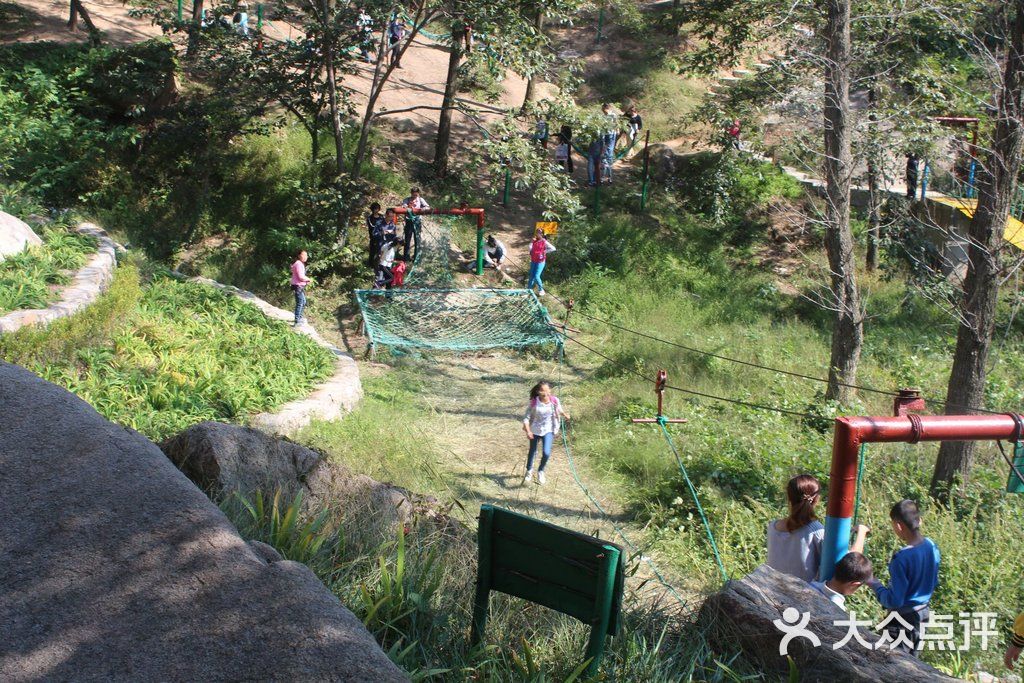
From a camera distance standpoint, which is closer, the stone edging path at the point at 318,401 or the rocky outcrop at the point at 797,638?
the rocky outcrop at the point at 797,638

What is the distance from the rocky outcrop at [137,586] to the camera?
3229 millimetres

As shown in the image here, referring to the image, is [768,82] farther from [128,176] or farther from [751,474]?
[128,176]

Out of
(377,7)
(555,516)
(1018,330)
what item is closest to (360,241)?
(377,7)

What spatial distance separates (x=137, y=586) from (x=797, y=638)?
9.38ft

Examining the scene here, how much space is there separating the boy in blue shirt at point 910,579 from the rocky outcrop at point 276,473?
113 inches

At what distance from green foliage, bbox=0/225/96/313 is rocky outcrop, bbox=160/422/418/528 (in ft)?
14.1

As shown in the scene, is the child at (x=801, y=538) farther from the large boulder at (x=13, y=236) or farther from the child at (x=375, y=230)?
the child at (x=375, y=230)

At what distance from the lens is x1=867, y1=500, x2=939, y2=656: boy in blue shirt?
17.6ft

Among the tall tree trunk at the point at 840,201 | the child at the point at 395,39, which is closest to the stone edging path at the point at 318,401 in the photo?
the child at the point at 395,39

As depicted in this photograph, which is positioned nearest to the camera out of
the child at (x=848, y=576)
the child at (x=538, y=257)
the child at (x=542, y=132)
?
the child at (x=848, y=576)

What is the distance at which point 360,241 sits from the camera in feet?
55.9

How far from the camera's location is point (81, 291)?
10062mm

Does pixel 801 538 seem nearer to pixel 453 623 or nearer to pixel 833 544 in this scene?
pixel 833 544

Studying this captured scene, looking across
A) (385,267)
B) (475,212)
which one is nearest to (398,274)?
(385,267)
